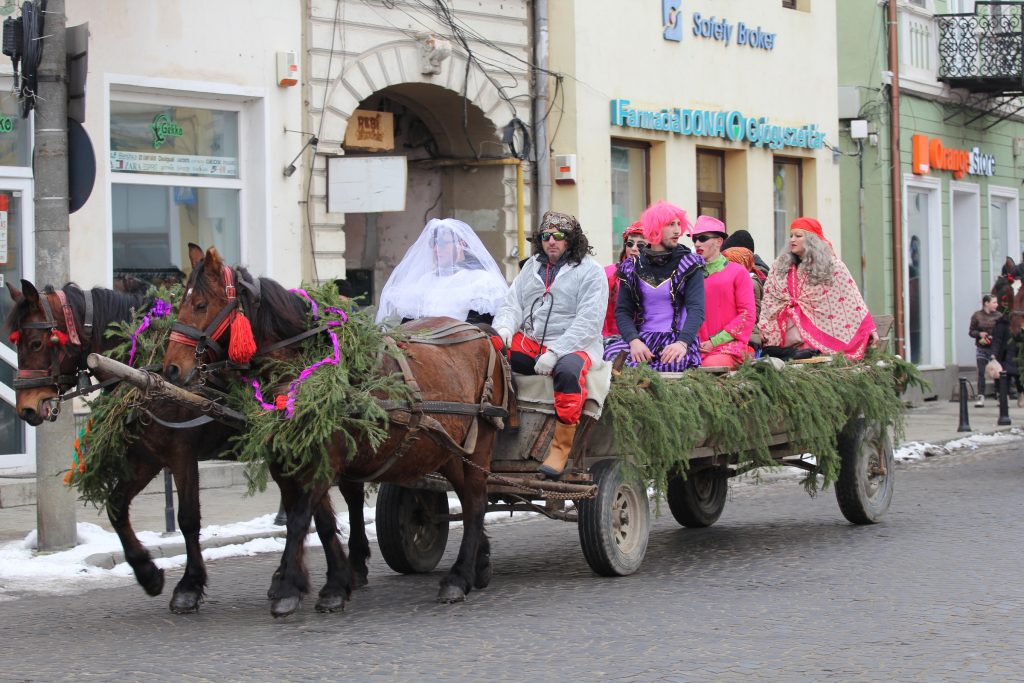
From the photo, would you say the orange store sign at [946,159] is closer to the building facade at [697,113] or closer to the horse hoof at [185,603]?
the building facade at [697,113]

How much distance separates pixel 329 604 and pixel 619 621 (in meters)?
1.46

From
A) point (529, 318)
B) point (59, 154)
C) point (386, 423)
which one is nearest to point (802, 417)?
point (529, 318)

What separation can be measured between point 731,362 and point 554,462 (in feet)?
6.12

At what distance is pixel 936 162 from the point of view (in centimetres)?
2477

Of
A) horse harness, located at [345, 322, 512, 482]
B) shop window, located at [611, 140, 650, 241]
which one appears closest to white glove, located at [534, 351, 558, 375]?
horse harness, located at [345, 322, 512, 482]

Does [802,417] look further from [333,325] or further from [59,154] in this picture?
[59,154]

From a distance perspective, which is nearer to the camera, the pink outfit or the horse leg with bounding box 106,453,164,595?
the horse leg with bounding box 106,453,164,595

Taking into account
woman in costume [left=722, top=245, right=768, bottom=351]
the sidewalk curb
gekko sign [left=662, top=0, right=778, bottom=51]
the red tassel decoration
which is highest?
gekko sign [left=662, top=0, right=778, bottom=51]

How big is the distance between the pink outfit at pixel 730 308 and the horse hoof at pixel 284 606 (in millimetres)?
3676

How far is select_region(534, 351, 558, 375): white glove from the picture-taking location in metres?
8.54

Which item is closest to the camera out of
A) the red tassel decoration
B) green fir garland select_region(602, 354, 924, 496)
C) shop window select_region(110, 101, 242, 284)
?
the red tassel decoration

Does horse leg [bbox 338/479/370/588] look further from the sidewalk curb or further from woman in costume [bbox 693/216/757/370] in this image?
woman in costume [bbox 693/216/757/370]

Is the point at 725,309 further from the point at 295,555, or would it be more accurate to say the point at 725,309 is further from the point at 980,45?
the point at 980,45

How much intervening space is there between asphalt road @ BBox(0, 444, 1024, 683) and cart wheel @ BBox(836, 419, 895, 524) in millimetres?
196
